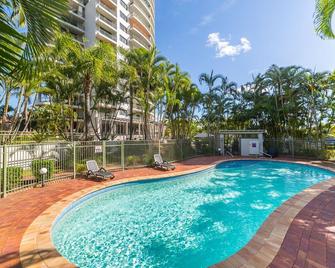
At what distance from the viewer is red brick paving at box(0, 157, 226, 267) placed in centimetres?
400

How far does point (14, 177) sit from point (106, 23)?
33.7 metres

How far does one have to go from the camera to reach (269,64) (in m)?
23.9

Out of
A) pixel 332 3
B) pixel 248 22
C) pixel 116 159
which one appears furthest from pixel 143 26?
pixel 332 3

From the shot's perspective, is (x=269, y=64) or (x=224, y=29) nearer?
(x=224, y=29)

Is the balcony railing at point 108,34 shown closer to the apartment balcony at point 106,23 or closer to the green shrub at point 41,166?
the apartment balcony at point 106,23

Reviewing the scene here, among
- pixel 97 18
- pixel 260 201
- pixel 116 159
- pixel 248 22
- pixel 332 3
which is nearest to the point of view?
pixel 332 3

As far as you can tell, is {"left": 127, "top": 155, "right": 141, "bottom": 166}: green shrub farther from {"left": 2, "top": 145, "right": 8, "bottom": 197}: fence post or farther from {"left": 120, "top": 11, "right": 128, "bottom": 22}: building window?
{"left": 120, "top": 11, "right": 128, "bottom": 22}: building window

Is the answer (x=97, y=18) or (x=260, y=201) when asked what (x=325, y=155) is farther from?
(x=97, y=18)

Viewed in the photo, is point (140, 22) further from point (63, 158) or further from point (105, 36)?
point (63, 158)

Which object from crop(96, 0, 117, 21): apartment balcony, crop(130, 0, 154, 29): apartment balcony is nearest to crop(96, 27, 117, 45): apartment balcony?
crop(96, 0, 117, 21): apartment balcony

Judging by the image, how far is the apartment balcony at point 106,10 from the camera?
33759 mm

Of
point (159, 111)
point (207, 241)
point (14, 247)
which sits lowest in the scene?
point (207, 241)

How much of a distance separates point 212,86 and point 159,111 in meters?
7.60

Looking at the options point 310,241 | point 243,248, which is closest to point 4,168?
point 243,248
